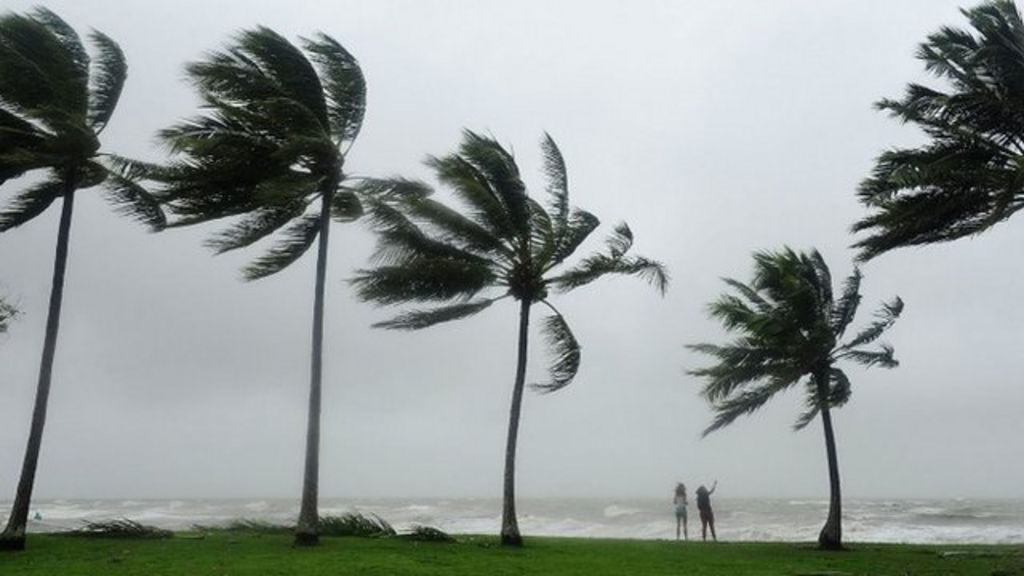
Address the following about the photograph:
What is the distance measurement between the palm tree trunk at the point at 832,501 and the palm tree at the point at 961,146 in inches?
313

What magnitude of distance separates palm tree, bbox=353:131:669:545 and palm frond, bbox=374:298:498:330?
0.9 inches

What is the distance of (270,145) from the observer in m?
18.3

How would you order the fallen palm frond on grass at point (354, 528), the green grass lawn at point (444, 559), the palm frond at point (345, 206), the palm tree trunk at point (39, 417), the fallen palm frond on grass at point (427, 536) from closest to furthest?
the green grass lawn at point (444, 559) < the palm tree trunk at point (39, 417) < the palm frond at point (345, 206) < the fallen palm frond on grass at point (427, 536) < the fallen palm frond on grass at point (354, 528)

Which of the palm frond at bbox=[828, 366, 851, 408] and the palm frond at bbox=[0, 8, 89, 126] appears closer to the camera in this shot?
the palm frond at bbox=[0, 8, 89, 126]

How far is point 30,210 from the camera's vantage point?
19.4 meters

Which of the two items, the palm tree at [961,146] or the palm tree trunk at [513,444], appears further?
the palm tree trunk at [513,444]

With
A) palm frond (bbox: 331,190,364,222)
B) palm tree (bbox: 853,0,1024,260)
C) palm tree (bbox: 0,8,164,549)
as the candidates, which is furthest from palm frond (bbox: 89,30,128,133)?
palm tree (bbox: 853,0,1024,260)

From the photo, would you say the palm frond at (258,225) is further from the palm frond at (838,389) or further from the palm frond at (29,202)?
the palm frond at (838,389)

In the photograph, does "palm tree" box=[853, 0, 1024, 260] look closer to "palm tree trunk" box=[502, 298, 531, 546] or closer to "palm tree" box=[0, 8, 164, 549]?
"palm tree trunk" box=[502, 298, 531, 546]

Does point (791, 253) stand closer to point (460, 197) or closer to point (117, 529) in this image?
point (460, 197)

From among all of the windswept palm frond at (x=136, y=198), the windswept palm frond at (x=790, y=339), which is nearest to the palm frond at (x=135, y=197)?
the windswept palm frond at (x=136, y=198)

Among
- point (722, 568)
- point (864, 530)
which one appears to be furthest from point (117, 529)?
point (864, 530)

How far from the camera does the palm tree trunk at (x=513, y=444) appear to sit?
64.8 ft

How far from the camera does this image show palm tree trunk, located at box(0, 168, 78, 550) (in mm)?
16812
